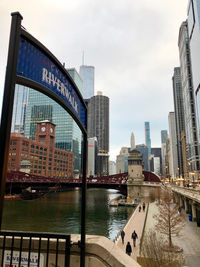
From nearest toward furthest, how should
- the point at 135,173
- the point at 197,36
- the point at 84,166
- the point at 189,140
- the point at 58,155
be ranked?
the point at 84,166 < the point at 135,173 < the point at 197,36 < the point at 189,140 < the point at 58,155

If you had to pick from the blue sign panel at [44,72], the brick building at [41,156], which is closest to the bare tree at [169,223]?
the blue sign panel at [44,72]

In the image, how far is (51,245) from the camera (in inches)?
171

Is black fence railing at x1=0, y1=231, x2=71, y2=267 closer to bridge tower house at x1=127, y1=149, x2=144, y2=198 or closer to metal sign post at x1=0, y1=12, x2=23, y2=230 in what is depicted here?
metal sign post at x1=0, y1=12, x2=23, y2=230

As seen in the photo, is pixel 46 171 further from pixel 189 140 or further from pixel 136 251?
pixel 136 251

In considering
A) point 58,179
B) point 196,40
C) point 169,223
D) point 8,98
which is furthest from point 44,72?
point 196,40

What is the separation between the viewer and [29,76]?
11.5 ft

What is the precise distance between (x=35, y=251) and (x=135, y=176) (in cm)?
7482

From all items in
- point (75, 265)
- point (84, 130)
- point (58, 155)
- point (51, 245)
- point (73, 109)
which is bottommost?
point (75, 265)

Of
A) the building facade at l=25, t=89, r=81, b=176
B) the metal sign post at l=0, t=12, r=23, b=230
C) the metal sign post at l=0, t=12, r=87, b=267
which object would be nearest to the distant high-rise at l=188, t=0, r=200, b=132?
the building facade at l=25, t=89, r=81, b=176

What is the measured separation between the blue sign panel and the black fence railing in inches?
114

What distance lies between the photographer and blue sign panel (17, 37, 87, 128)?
3.41 metres

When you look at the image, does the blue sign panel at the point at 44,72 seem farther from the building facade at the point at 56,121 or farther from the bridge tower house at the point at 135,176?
the building facade at the point at 56,121

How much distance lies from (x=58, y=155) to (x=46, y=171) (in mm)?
17417

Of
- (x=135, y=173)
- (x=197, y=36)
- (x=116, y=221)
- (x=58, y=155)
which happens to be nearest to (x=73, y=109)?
(x=116, y=221)
